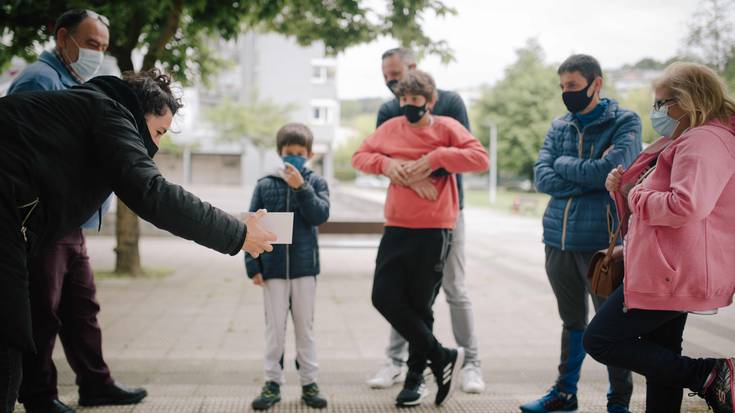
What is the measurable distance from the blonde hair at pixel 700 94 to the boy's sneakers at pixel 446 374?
6.34ft

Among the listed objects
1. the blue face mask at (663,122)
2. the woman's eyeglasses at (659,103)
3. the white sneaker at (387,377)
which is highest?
the woman's eyeglasses at (659,103)

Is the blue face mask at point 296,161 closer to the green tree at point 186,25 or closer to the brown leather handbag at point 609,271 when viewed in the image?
the brown leather handbag at point 609,271

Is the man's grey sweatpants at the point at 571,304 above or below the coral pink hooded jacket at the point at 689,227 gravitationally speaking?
below

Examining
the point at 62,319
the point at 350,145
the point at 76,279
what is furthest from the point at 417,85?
the point at 350,145

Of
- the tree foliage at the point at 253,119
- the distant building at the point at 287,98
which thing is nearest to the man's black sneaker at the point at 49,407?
the tree foliage at the point at 253,119

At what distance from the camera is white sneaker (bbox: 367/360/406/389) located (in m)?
4.47

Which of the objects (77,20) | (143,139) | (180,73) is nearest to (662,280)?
(143,139)

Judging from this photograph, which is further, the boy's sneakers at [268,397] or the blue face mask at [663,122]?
the boy's sneakers at [268,397]

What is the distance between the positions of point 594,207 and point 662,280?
3.37 ft

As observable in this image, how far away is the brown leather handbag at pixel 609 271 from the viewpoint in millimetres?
3320

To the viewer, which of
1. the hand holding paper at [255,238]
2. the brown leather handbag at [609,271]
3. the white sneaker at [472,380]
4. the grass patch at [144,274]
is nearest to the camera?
the hand holding paper at [255,238]

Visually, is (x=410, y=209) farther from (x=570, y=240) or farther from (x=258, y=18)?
(x=258, y=18)

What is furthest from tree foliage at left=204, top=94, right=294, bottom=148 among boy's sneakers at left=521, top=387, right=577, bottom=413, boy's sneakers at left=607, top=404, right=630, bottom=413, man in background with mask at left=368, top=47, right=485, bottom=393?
boy's sneakers at left=607, top=404, right=630, bottom=413

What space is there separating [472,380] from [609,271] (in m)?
1.47
